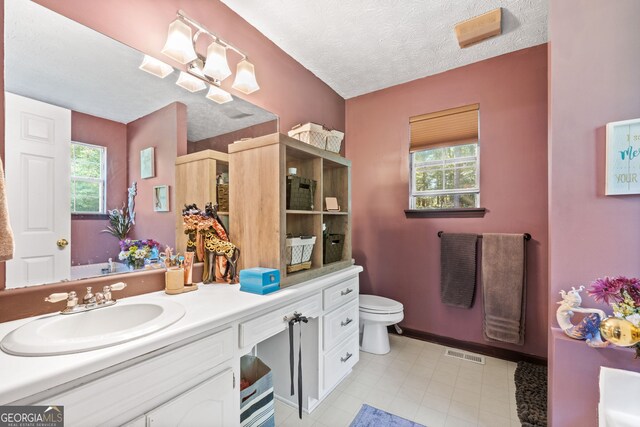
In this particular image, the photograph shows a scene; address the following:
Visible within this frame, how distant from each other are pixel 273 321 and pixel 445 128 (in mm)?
2285

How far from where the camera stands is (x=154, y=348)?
2.71 feet

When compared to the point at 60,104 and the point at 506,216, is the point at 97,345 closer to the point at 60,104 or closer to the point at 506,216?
the point at 60,104

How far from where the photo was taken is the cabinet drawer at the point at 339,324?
1.75 metres

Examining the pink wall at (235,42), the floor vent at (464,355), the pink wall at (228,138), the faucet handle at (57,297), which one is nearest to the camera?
the faucet handle at (57,297)

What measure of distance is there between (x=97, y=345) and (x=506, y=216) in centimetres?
271

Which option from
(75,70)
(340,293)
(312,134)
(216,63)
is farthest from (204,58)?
(340,293)

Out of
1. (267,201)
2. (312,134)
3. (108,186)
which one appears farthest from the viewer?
(312,134)

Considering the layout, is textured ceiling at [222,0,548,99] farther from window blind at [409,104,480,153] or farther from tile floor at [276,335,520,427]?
tile floor at [276,335,520,427]

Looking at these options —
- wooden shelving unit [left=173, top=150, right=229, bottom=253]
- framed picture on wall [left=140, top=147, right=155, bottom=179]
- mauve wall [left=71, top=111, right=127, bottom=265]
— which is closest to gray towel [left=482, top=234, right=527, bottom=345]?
wooden shelving unit [left=173, top=150, right=229, bottom=253]

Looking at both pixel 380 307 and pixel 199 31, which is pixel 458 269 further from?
pixel 199 31

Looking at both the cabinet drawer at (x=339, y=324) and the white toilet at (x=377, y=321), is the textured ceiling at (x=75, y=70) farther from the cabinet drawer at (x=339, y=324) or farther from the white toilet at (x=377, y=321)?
the white toilet at (x=377, y=321)

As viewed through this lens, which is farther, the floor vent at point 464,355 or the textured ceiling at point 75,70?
the floor vent at point 464,355

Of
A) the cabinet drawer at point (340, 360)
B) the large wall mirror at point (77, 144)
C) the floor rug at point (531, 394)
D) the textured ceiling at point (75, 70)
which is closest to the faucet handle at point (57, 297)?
the large wall mirror at point (77, 144)

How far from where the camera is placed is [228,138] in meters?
1.78
